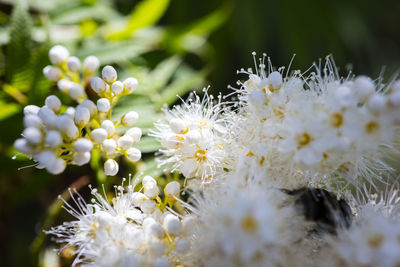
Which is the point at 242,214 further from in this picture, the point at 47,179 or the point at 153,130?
the point at 47,179

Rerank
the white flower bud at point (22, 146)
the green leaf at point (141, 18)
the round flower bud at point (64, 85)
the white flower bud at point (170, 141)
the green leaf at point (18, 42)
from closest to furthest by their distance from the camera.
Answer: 1. the white flower bud at point (22, 146)
2. the white flower bud at point (170, 141)
3. the round flower bud at point (64, 85)
4. the green leaf at point (18, 42)
5. the green leaf at point (141, 18)

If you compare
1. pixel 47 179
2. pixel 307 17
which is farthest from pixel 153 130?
pixel 307 17

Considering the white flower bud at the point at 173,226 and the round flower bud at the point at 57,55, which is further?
the round flower bud at the point at 57,55

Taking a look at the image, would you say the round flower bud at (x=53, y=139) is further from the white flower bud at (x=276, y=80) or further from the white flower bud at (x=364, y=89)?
the white flower bud at (x=364, y=89)

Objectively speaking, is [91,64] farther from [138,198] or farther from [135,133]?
[138,198]

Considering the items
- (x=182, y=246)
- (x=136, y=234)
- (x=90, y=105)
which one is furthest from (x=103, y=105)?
(x=182, y=246)

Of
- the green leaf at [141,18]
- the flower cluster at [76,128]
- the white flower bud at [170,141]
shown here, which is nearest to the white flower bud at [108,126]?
the flower cluster at [76,128]

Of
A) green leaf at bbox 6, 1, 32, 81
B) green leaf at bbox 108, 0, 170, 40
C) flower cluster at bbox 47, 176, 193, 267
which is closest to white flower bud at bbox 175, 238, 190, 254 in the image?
flower cluster at bbox 47, 176, 193, 267
